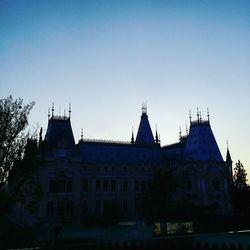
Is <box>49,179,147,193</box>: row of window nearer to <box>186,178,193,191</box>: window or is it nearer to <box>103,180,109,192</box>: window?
<box>103,180,109,192</box>: window

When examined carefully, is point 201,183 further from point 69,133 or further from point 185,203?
point 69,133

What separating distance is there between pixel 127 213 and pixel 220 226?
2360 centimetres

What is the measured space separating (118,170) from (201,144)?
19.8m

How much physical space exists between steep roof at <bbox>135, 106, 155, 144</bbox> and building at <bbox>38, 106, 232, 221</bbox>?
0.23m

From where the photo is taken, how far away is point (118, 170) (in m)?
63.2

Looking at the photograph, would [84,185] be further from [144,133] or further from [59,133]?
[144,133]

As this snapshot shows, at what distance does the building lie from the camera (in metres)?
56.1

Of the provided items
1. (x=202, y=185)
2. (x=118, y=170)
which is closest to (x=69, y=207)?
(x=118, y=170)

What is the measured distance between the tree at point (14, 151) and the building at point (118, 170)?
88.2 feet

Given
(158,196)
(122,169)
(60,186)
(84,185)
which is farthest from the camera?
(122,169)

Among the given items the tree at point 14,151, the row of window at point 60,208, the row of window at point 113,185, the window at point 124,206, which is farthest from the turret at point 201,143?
the tree at point 14,151

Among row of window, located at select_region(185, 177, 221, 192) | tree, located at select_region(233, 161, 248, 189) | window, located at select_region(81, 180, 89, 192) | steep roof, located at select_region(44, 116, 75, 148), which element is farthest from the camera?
tree, located at select_region(233, 161, 248, 189)

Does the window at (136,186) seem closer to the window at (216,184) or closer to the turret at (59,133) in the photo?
the turret at (59,133)

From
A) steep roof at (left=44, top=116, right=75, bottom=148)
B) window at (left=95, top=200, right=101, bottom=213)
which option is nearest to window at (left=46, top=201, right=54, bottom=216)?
window at (left=95, top=200, right=101, bottom=213)
